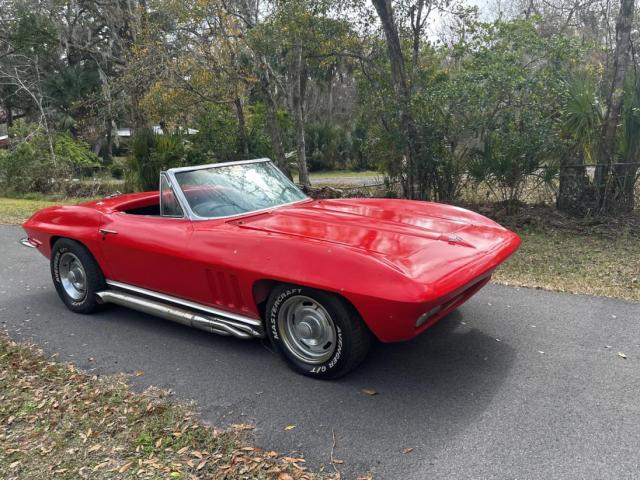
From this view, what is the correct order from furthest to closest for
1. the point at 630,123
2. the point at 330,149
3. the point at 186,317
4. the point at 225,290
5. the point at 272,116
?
1. the point at 330,149
2. the point at 272,116
3. the point at 630,123
4. the point at 186,317
5. the point at 225,290

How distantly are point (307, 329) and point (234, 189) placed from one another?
1.59 m

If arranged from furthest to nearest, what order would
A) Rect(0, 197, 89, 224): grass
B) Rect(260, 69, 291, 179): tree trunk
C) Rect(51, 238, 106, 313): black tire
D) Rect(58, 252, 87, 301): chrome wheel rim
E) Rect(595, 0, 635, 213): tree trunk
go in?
1. Rect(260, 69, 291, 179): tree trunk
2. Rect(0, 197, 89, 224): grass
3. Rect(595, 0, 635, 213): tree trunk
4. Rect(58, 252, 87, 301): chrome wheel rim
5. Rect(51, 238, 106, 313): black tire

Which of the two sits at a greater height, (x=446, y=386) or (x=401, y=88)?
(x=401, y=88)

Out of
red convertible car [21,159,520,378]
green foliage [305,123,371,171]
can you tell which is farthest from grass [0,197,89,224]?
green foliage [305,123,371,171]

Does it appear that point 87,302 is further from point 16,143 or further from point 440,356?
point 16,143

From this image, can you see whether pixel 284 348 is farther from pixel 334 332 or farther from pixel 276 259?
pixel 276 259

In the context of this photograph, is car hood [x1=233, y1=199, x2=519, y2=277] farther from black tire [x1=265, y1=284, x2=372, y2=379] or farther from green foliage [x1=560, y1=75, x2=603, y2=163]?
green foliage [x1=560, y1=75, x2=603, y2=163]

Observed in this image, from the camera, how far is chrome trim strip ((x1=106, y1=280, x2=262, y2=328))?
3.65 m

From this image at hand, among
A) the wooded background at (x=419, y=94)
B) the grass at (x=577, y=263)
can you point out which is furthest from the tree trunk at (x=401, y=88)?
the grass at (x=577, y=263)

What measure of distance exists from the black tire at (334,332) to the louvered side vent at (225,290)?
0.24 metres

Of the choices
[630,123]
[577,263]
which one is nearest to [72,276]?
[577,263]

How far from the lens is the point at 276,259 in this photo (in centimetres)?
334

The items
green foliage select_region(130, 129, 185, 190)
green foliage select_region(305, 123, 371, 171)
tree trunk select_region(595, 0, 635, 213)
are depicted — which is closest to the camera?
tree trunk select_region(595, 0, 635, 213)

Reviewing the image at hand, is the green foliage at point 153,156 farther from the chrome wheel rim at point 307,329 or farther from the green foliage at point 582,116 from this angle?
the chrome wheel rim at point 307,329
